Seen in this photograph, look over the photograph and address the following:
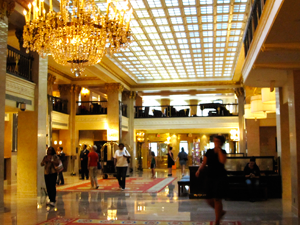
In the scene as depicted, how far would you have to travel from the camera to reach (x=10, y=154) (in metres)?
14.0

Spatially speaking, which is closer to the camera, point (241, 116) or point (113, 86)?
point (113, 86)

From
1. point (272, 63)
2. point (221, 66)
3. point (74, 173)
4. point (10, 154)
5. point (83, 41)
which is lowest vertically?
point (74, 173)

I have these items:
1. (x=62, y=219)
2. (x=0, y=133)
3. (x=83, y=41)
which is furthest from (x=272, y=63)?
(x=0, y=133)

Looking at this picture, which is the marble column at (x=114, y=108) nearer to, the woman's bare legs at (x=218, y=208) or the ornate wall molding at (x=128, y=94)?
the ornate wall molding at (x=128, y=94)

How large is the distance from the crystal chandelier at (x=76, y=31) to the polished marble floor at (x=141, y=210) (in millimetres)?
2978

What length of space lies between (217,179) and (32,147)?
20.5ft

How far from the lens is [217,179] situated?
5.08 meters

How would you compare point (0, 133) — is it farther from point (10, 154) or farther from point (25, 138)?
point (10, 154)

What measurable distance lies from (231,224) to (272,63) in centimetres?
328

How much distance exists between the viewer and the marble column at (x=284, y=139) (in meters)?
8.91

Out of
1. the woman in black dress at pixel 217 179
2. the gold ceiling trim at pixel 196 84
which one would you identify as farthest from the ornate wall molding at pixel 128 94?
the woman in black dress at pixel 217 179

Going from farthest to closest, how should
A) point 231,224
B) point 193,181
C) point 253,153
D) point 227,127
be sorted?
point 227,127 < point 253,153 < point 193,181 < point 231,224

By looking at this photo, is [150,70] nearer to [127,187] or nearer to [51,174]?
[127,187]

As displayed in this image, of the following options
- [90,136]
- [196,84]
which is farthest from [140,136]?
[196,84]
